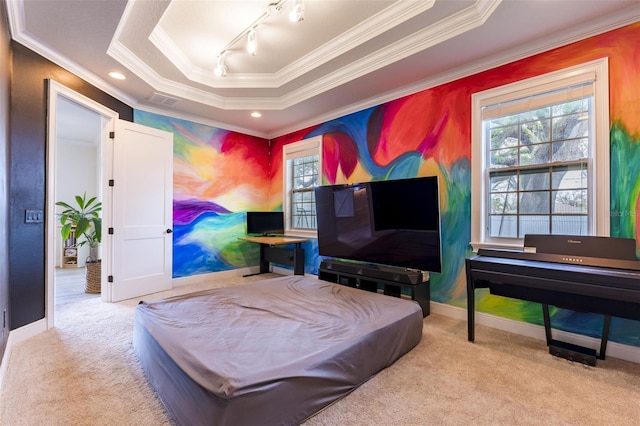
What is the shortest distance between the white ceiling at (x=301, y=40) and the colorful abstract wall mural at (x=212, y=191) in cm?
75

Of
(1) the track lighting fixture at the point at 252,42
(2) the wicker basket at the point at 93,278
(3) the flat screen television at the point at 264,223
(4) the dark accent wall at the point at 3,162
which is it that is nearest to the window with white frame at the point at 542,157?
(1) the track lighting fixture at the point at 252,42

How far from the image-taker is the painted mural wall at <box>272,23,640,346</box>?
222 centimetres

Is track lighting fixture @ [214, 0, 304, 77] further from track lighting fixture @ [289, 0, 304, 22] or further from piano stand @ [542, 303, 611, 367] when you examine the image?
piano stand @ [542, 303, 611, 367]

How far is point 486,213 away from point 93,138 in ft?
24.2

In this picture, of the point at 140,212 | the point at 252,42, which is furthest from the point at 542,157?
the point at 140,212

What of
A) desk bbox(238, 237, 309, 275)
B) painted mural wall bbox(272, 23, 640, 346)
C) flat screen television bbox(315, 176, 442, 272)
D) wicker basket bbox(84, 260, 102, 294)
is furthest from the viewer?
desk bbox(238, 237, 309, 275)

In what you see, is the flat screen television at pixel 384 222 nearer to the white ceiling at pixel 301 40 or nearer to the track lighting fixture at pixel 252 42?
the white ceiling at pixel 301 40

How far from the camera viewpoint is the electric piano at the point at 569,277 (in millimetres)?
1871

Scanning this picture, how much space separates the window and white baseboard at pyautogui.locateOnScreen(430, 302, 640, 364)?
226 centimetres

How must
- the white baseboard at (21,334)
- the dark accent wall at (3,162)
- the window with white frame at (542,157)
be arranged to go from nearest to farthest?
the dark accent wall at (3,162) < the white baseboard at (21,334) < the window with white frame at (542,157)

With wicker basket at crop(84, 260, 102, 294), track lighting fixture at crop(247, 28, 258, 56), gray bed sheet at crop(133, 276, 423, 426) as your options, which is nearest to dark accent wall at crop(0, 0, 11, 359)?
gray bed sheet at crop(133, 276, 423, 426)

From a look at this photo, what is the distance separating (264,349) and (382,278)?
1.89m

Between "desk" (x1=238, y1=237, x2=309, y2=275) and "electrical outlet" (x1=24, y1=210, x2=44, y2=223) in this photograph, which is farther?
"desk" (x1=238, y1=237, x2=309, y2=275)

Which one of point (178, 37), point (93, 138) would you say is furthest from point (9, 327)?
point (93, 138)
